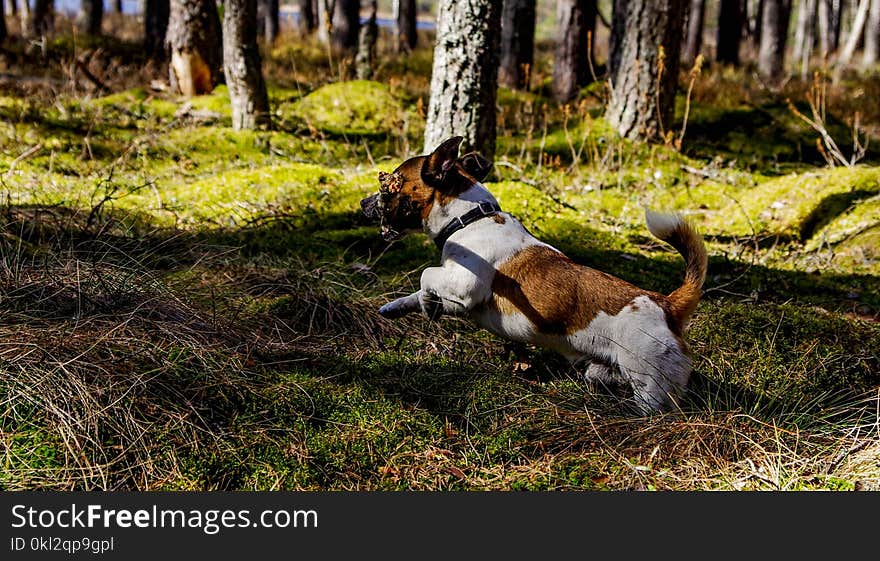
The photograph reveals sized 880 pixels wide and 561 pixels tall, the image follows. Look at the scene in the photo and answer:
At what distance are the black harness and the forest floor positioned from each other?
0.74 m

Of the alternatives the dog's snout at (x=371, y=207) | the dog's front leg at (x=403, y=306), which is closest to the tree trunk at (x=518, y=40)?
the dog's snout at (x=371, y=207)

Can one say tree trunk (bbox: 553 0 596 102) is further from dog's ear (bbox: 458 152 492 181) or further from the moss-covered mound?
dog's ear (bbox: 458 152 492 181)

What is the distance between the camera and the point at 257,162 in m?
8.64

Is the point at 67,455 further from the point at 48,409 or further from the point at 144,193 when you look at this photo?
the point at 144,193

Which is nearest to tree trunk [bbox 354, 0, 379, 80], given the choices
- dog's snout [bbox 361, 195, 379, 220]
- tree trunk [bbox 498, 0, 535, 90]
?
tree trunk [bbox 498, 0, 535, 90]

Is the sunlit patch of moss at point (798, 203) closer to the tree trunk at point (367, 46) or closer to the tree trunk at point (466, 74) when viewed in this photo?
the tree trunk at point (466, 74)

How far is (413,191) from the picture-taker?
4.07 metres

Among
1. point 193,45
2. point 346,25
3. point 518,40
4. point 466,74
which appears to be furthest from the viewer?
point 346,25

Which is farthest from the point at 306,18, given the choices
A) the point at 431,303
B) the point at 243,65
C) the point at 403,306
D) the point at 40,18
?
the point at 431,303

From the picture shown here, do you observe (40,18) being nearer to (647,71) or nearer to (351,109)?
(351,109)

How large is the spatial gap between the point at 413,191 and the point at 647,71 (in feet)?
17.9

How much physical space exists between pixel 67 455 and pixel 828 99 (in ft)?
51.3

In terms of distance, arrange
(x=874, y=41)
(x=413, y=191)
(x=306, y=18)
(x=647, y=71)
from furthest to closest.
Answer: (x=306, y=18)
(x=874, y=41)
(x=647, y=71)
(x=413, y=191)

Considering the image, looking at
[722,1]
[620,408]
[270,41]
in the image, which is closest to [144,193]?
[620,408]
